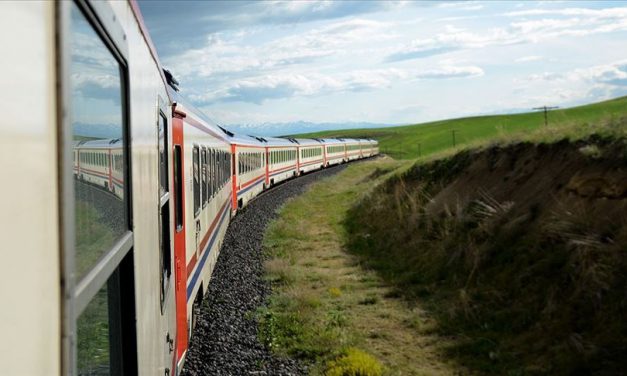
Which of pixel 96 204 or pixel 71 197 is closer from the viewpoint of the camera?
pixel 71 197

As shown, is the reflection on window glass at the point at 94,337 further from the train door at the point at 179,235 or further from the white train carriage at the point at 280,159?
the white train carriage at the point at 280,159

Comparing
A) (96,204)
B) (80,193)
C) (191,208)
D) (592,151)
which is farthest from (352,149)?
(80,193)

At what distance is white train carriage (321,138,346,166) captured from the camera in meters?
45.5

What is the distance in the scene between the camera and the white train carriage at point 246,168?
19.3m

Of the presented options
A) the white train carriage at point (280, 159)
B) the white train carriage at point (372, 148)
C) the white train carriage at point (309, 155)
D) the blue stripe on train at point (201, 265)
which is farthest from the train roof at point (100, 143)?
the white train carriage at point (372, 148)

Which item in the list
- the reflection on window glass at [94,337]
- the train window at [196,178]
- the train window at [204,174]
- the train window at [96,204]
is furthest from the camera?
the train window at [204,174]

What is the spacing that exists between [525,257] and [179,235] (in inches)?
232

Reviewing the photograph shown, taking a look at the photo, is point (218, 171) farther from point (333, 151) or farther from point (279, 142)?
point (333, 151)

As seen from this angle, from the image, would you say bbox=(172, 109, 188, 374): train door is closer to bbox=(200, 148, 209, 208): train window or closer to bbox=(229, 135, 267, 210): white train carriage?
bbox=(200, 148, 209, 208): train window

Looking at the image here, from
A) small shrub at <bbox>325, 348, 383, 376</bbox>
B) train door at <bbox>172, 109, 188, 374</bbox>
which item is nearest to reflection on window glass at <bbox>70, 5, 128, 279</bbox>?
train door at <bbox>172, 109, 188, 374</bbox>

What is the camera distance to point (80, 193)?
1712 mm

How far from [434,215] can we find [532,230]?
3.74m

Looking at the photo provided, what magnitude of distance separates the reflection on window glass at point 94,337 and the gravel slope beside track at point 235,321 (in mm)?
5140

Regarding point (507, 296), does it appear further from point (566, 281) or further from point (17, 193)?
point (17, 193)
